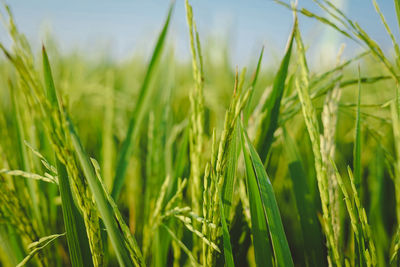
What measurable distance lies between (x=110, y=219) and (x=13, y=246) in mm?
309

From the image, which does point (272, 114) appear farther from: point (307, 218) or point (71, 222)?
point (71, 222)

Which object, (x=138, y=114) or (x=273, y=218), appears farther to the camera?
(x=138, y=114)

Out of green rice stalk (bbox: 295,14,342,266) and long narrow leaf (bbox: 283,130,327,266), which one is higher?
green rice stalk (bbox: 295,14,342,266)

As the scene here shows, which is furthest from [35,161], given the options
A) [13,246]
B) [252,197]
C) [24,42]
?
[252,197]

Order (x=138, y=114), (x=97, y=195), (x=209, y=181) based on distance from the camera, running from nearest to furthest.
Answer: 1. (x=97, y=195)
2. (x=209, y=181)
3. (x=138, y=114)

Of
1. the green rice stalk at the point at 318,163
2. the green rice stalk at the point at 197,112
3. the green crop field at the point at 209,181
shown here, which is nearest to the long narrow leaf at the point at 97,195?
the green crop field at the point at 209,181

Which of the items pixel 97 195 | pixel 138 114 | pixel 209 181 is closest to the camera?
pixel 97 195

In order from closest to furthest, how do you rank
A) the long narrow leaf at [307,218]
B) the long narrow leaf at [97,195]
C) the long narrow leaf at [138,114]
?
the long narrow leaf at [97,195], the long narrow leaf at [307,218], the long narrow leaf at [138,114]

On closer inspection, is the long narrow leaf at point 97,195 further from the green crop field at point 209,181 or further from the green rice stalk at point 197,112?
the green rice stalk at point 197,112

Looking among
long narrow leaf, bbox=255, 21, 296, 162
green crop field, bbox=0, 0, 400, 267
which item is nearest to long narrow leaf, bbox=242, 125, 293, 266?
green crop field, bbox=0, 0, 400, 267

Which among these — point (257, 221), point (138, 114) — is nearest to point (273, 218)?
point (257, 221)

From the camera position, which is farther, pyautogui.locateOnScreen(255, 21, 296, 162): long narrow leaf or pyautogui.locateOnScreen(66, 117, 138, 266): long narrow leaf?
pyautogui.locateOnScreen(255, 21, 296, 162): long narrow leaf

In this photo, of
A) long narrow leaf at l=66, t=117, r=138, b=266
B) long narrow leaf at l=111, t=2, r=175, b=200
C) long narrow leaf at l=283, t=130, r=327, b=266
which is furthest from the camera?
long narrow leaf at l=111, t=2, r=175, b=200

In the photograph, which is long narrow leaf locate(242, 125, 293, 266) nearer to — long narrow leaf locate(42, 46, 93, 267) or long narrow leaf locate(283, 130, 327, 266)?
long narrow leaf locate(283, 130, 327, 266)
